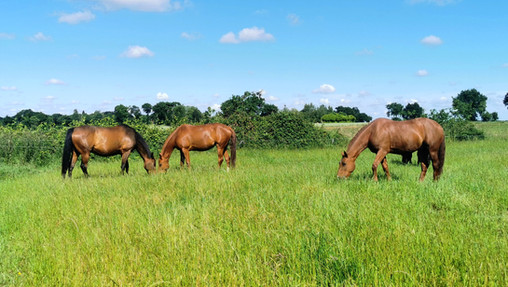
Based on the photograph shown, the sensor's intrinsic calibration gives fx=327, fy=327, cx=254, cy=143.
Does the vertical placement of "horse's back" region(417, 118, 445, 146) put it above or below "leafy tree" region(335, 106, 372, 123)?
below

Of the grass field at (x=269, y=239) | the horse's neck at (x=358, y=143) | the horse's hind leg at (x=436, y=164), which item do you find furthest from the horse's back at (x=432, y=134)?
the grass field at (x=269, y=239)

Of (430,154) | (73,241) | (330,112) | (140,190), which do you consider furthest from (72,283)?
(330,112)

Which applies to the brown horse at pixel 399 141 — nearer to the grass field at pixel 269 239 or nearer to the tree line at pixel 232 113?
the grass field at pixel 269 239

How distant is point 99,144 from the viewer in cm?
1045

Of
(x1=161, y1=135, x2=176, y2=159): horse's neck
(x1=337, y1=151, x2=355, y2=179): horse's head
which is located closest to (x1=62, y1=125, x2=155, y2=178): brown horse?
(x1=161, y1=135, x2=176, y2=159): horse's neck

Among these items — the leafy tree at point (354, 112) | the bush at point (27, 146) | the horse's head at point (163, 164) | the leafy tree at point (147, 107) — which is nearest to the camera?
the horse's head at point (163, 164)

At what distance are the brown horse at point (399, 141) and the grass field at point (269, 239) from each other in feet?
5.58

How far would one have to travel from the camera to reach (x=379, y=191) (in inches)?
230

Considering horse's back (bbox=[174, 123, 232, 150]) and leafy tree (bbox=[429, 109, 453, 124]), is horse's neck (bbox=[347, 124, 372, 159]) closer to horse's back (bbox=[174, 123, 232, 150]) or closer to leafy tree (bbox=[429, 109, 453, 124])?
horse's back (bbox=[174, 123, 232, 150])

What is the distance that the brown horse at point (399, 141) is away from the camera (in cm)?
805

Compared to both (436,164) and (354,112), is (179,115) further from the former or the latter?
(354,112)

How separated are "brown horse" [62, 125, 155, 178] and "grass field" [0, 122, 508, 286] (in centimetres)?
400

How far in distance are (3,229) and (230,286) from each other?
461cm

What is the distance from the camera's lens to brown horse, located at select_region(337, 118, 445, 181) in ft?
26.4
